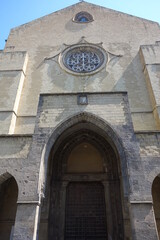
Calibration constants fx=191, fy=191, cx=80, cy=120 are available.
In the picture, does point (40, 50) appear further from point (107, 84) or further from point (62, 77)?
point (107, 84)

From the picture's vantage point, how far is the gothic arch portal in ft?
19.5

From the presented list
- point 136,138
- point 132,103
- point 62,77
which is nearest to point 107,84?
point 132,103

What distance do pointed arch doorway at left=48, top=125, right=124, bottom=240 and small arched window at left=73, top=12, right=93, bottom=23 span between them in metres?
7.51

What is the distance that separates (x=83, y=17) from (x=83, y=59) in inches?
148

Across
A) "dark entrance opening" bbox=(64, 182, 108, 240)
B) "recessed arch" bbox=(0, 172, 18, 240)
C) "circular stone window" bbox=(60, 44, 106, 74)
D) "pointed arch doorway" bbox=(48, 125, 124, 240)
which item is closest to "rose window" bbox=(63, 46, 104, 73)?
"circular stone window" bbox=(60, 44, 106, 74)

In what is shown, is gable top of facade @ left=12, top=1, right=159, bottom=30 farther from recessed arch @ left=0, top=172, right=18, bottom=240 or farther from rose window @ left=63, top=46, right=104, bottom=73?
recessed arch @ left=0, top=172, right=18, bottom=240

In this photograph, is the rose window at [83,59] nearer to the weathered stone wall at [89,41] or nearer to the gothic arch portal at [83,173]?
the weathered stone wall at [89,41]

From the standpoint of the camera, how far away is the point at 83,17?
11719 millimetres

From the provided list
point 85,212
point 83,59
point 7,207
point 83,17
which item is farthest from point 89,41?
point 7,207

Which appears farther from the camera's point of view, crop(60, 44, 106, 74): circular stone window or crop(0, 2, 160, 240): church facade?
crop(60, 44, 106, 74): circular stone window

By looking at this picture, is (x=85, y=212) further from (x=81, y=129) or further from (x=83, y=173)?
(x=81, y=129)

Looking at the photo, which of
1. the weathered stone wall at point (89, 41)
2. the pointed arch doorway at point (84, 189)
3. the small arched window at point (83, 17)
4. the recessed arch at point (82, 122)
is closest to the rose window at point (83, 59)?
the weathered stone wall at point (89, 41)

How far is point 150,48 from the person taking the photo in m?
9.41

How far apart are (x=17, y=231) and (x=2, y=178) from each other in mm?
1523
